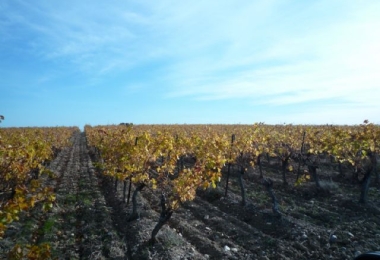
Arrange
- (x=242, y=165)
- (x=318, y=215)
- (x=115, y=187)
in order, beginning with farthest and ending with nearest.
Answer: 1. (x=115, y=187)
2. (x=242, y=165)
3. (x=318, y=215)

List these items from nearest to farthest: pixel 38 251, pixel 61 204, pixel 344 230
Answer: pixel 38 251
pixel 344 230
pixel 61 204

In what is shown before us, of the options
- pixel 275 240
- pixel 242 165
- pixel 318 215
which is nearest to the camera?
pixel 275 240

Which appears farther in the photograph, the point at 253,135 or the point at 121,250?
the point at 253,135

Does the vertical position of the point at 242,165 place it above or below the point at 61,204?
above

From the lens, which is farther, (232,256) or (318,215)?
(318,215)

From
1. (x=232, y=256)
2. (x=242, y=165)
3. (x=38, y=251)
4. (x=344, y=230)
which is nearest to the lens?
(x=38, y=251)

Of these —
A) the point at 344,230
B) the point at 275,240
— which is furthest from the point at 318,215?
the point at 275,240

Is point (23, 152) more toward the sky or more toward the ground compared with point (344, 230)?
more toward the sky

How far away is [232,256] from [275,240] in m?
1.48

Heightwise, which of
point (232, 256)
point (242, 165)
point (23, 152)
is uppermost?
point (23, 152)

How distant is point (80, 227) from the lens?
8805mm

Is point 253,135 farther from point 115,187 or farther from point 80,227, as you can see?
point 80,227

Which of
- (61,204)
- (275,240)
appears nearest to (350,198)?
(275,240)

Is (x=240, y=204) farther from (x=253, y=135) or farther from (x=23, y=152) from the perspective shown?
(x=23, y=152)
